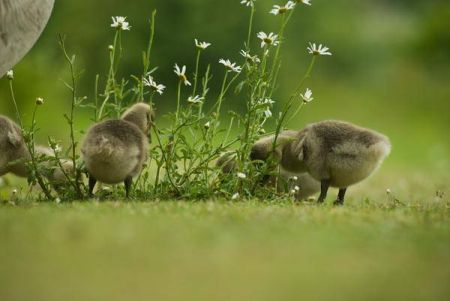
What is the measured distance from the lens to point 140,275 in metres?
3.83

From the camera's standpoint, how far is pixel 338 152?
6.65 meters

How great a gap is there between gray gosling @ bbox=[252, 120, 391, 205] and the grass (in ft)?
3.63

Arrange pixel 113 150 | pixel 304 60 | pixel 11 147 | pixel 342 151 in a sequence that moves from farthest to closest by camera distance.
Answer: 1. pixel 304 60
2. pixel 11 147
3. pixel 342 151
4. pixel 113 150

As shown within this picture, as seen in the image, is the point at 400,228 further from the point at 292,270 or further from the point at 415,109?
the point at 415,109

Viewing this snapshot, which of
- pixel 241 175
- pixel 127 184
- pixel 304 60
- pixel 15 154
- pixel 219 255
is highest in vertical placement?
pixel 304 60

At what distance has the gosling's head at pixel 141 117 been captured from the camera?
6859mm

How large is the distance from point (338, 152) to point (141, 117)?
1.61 metres

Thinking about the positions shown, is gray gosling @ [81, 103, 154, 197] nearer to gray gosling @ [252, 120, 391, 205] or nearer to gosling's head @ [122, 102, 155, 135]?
gosling's head @ [122, 102, 155, 135]

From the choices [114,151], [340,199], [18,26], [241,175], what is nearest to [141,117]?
[114,151]

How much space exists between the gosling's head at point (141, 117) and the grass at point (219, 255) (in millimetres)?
1424

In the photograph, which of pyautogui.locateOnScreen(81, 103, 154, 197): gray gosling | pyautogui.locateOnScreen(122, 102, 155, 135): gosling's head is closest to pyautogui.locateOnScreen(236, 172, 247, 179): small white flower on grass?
pyautogui.locateOnScreen(81, 103, 154, 197): gray gosling

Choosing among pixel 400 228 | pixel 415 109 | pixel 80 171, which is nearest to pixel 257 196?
pixel 80 171

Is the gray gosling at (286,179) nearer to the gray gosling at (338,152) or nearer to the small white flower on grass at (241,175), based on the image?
the gray gosling at (338,152)

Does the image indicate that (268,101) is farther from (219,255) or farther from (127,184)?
(219,255)
